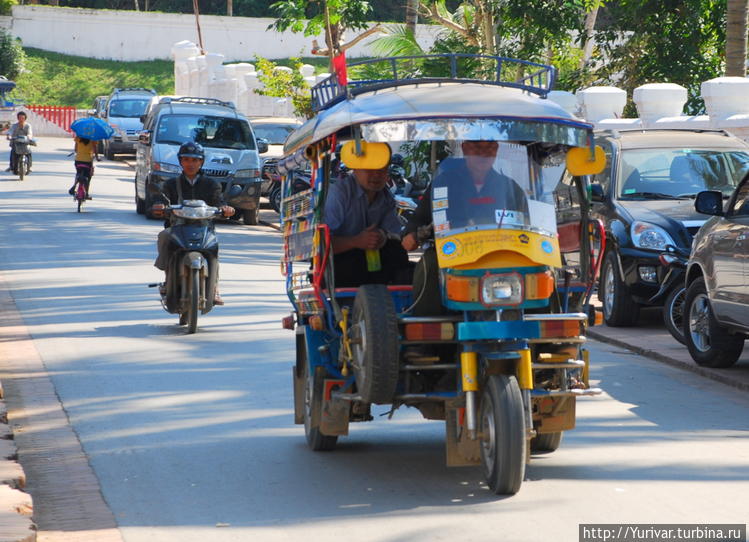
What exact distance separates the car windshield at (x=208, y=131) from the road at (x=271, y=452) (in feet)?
38.3

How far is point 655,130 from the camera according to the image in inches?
591

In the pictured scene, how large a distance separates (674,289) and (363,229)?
5733 millimetres

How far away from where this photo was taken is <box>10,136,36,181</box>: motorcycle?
33.1m

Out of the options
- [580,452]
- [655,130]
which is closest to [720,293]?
[580,452]

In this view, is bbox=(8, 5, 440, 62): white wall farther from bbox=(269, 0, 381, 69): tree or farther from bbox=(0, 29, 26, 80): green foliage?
bbox=(269, 0, 381, 69): tree

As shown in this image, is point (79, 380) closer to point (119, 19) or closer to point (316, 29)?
point (316, 29)

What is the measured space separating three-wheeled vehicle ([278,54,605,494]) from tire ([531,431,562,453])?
2.02 feet

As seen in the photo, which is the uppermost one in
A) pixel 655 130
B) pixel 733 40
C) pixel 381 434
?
pixel 733 40

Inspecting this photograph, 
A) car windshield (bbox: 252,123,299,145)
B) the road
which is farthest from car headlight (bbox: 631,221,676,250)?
car windshield (bbox: 252,123,299,145)

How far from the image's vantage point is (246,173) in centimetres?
2555

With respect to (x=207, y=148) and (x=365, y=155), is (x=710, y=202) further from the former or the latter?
(x=207, y=148)

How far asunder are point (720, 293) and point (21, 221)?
16.0 metres

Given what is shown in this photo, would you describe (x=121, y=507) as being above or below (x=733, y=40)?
below

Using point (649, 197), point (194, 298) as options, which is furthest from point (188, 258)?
point (649, 197)
